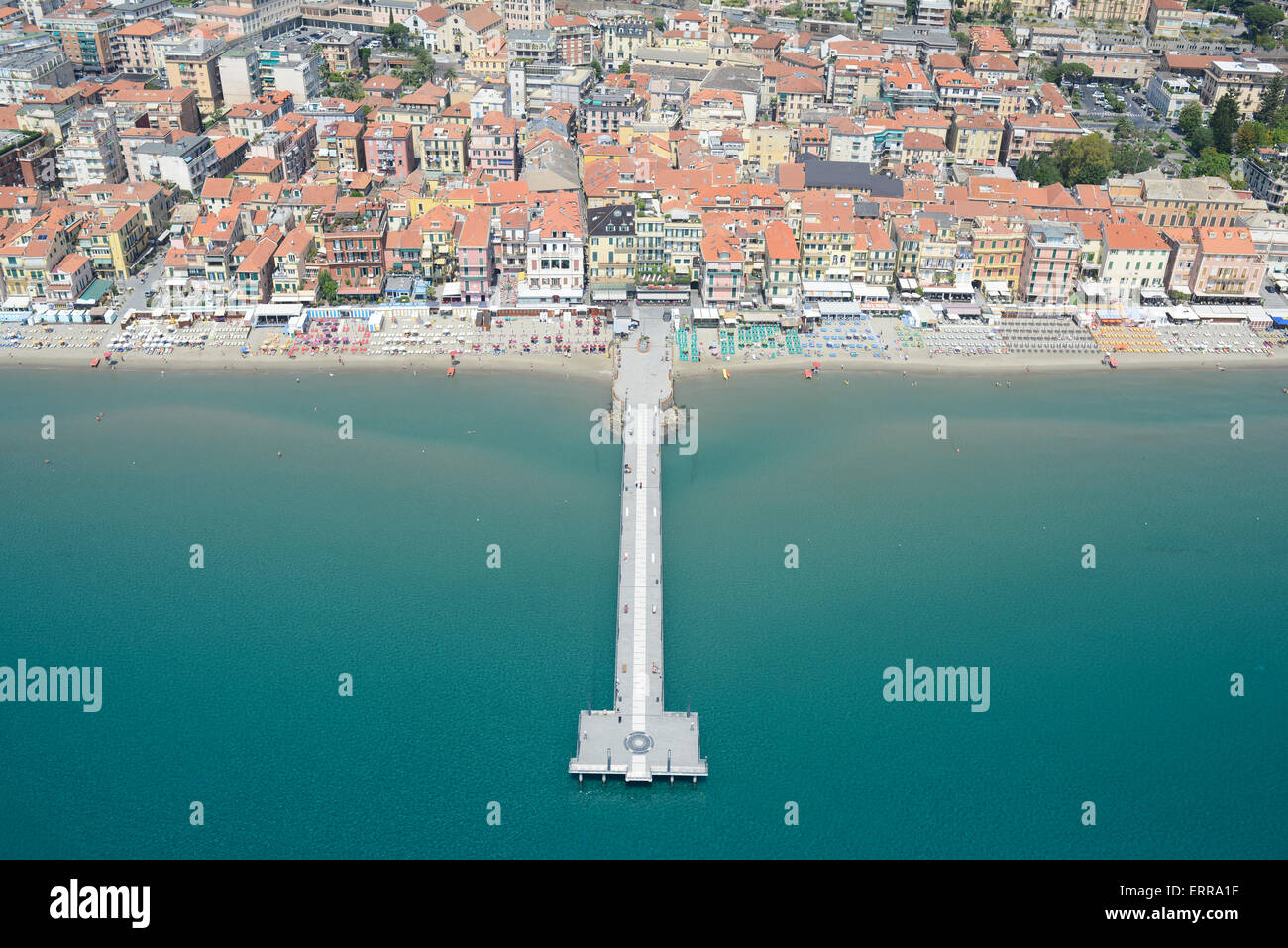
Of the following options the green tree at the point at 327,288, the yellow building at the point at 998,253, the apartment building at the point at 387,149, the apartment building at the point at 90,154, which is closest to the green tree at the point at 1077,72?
the yellow building at the point at 998,253

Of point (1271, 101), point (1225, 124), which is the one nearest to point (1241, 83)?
point (1271, 101)

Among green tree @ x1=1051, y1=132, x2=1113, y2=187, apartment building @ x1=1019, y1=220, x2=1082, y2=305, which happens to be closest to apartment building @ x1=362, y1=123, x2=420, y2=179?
apartment building @ x1=1019, y1=220, x2=1082, y2=305

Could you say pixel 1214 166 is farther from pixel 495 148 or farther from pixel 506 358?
pixel 506 358

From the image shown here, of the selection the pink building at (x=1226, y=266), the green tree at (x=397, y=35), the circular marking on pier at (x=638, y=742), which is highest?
the green tree at (x=397, y=35)

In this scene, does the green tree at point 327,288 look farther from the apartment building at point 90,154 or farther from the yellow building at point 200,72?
the yellow building at point 200,72

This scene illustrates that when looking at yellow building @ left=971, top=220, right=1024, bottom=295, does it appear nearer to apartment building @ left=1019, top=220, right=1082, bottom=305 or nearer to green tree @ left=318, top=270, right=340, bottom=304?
apartment building @ left=1019, top=220, right=1082, bottom=305
